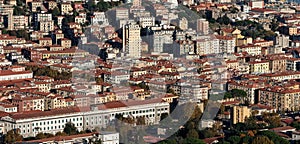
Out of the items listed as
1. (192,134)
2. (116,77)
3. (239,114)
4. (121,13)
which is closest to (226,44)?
(121,13)

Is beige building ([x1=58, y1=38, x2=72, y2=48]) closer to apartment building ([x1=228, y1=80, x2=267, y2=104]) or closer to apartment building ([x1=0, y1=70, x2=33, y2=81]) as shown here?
apartment building ([x1=0, y1=70, x2=33, y2=81])

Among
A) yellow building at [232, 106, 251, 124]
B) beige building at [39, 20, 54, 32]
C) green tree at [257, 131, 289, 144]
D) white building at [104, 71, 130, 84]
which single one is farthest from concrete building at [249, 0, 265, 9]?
green tree at [257, 131, 289, 144]

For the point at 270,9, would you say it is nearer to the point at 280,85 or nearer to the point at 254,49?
the point at 254,49

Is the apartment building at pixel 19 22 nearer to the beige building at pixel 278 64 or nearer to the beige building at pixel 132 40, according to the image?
the beige building at pixel 132 40

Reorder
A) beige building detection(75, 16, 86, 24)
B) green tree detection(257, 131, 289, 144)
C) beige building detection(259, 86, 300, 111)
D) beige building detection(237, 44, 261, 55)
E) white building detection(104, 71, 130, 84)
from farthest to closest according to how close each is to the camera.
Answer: beige building detection(75, 16, 86, 24), beige building detection(237, 44, 261, 55), white building detection(104, 71, 130, 84), beige building detection(259, 86, 300, 111), green tree detection(257, 131, 289, 144)

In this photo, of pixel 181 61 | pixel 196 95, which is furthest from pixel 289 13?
pixel 196 95

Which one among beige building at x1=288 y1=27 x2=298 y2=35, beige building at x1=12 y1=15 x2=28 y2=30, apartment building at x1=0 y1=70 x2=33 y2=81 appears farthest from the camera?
beige building at x1=288 y1=27 x2=298 y2=35

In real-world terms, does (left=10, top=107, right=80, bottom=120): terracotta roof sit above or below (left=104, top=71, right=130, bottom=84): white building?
below
